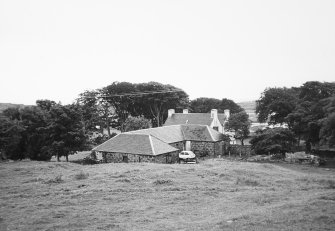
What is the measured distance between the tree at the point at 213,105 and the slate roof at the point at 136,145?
46140 mm

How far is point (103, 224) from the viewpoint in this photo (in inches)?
522

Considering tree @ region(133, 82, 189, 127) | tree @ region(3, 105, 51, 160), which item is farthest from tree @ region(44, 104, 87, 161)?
tree @ region(133, 82, 189, 127)

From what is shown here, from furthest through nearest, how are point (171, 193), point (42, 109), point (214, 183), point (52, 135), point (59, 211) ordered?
Result: point (42, 109) → point (52, 135) → point (214, 183) → point (171, 193) → point (59, 211)

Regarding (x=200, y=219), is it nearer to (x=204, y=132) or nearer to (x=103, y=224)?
(x=103, y=224)

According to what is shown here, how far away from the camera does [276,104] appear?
50062 millimetres

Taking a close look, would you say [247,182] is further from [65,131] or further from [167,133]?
[65,131]

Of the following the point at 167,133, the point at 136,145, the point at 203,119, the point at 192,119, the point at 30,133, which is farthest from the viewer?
the point at 192,119

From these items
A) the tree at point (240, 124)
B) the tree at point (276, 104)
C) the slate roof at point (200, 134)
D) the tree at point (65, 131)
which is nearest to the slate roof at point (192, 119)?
the slate roof at point (200, 134)

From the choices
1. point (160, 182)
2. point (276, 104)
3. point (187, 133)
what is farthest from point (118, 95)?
point (160, 182)

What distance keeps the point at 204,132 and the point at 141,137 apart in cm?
1456

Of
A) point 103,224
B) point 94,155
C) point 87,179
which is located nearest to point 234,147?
point 94,155

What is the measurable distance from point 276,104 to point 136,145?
2728cm

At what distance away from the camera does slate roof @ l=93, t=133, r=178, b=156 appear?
1382 inches

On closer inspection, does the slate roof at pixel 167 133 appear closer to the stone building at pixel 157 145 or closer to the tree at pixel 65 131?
the stone building at pixel 157 145
